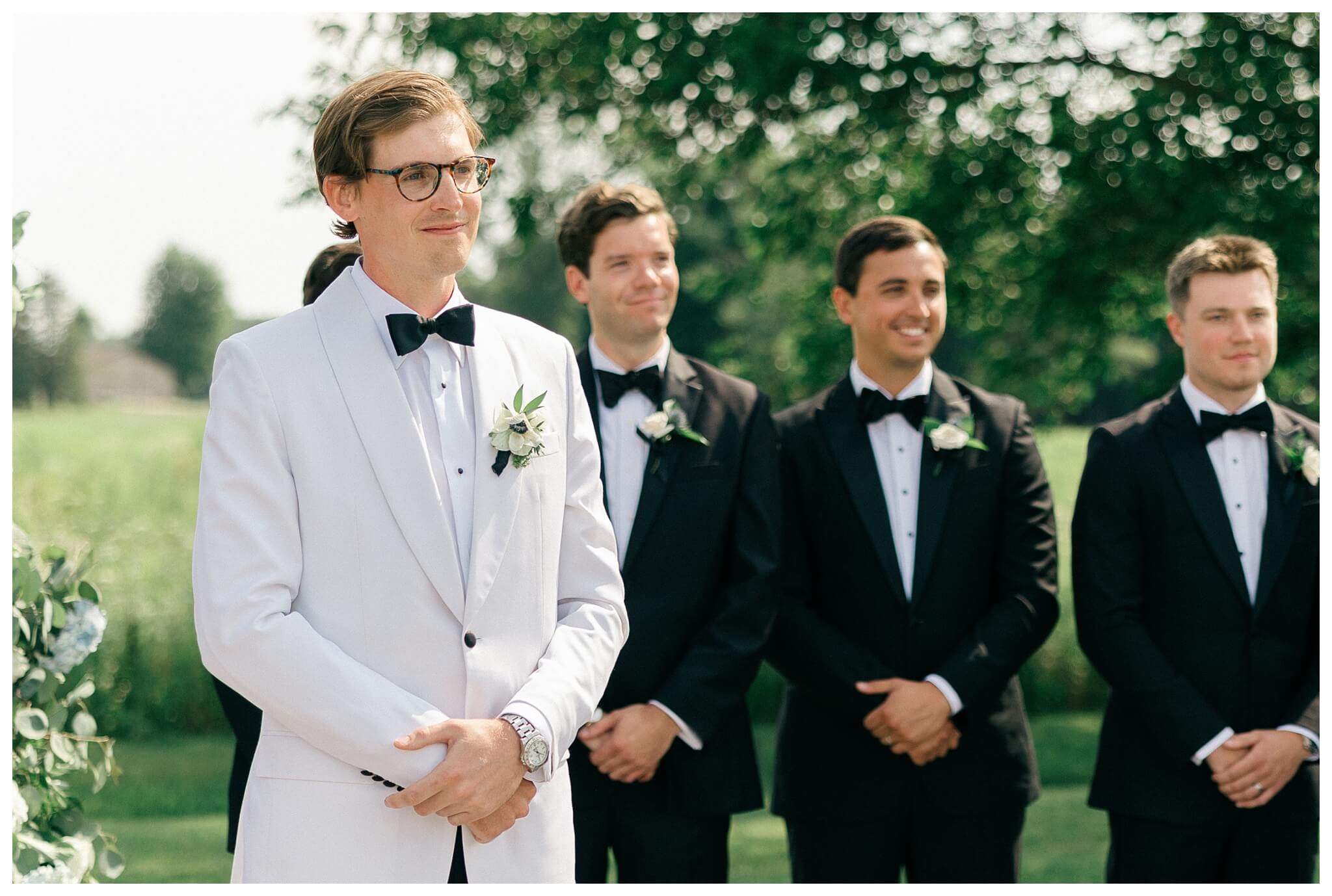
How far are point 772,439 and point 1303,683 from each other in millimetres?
1790

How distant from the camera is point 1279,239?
743 cm

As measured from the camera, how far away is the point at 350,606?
2662mm

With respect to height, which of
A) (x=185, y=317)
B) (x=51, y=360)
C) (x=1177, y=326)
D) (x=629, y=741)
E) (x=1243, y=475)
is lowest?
(x=629, y=741)

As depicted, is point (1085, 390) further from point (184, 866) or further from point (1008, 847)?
point (184, 866)

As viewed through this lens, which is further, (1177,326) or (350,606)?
(1177,326)

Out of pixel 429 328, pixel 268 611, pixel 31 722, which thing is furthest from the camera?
pixel 31 722

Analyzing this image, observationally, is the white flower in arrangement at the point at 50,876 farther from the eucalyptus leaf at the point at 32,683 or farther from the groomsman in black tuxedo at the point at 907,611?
the groomsman in black tuxedo at the point at 907,611

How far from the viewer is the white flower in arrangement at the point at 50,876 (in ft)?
11.2

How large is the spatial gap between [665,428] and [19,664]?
1.92 m

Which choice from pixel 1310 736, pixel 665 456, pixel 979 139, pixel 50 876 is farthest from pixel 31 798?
pixel 979 139

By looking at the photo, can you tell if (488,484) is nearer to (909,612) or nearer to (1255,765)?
(909,612)

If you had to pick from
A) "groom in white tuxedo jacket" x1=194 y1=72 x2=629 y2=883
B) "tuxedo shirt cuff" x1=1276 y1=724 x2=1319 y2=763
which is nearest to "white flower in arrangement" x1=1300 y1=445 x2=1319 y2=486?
"tuxedo shirt cuff" x1=1276 y1=724 x2=1319 y2=763

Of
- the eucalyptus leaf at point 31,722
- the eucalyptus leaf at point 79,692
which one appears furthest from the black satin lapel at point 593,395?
the eucalyptus leaf at point 31,722

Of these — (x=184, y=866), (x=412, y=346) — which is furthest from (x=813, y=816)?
(x=184, y=866)
